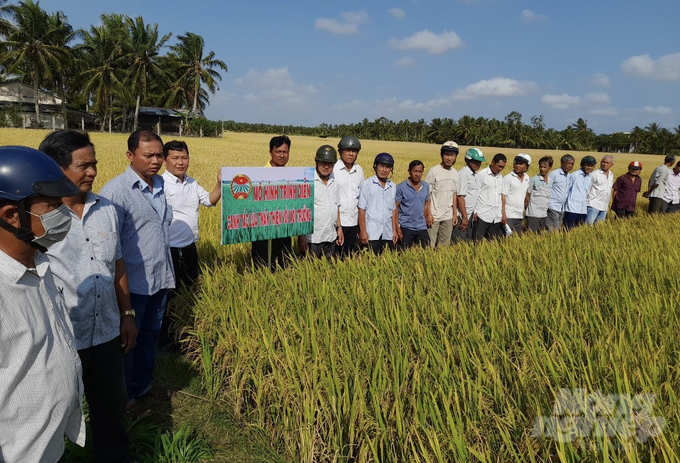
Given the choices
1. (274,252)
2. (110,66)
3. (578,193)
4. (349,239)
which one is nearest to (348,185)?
(349,239)

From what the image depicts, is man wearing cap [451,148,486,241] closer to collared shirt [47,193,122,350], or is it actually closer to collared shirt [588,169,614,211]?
collared shirt [588,169,614,211]

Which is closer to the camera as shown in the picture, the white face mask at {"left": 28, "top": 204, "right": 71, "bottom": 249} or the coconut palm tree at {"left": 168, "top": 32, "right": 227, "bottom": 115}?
the white face mask at {"left": 28, "top": 204, "right": 71, "bottom": 249}

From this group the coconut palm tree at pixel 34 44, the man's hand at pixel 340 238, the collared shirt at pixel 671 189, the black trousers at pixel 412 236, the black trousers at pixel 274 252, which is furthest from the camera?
the coconut palm tree at pixel 34 44

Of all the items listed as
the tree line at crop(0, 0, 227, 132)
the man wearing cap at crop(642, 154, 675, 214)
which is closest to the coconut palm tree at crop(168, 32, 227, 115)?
the tree line at crop(0, 0, 227, 132)

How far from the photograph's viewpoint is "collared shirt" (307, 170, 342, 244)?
14.5 ft

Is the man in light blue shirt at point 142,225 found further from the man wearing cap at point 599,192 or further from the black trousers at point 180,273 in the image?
the man wearing cap at point 599,192

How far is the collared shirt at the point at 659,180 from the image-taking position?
27.1ft

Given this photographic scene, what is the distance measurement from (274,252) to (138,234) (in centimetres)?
206

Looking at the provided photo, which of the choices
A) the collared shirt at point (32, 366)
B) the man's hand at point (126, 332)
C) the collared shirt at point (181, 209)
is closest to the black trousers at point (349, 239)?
the collared shirt at point (181, 209)

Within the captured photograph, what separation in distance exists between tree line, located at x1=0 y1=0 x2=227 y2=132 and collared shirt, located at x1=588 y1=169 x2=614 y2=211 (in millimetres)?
39991

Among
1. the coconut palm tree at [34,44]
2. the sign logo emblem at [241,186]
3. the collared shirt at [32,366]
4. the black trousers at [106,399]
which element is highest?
the coconut palm tree at [34,44]

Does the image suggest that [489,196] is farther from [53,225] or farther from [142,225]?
[53,225]

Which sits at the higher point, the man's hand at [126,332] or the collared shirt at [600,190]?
the collared shirt at [600,190]

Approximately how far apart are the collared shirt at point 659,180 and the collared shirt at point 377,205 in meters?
6.60
